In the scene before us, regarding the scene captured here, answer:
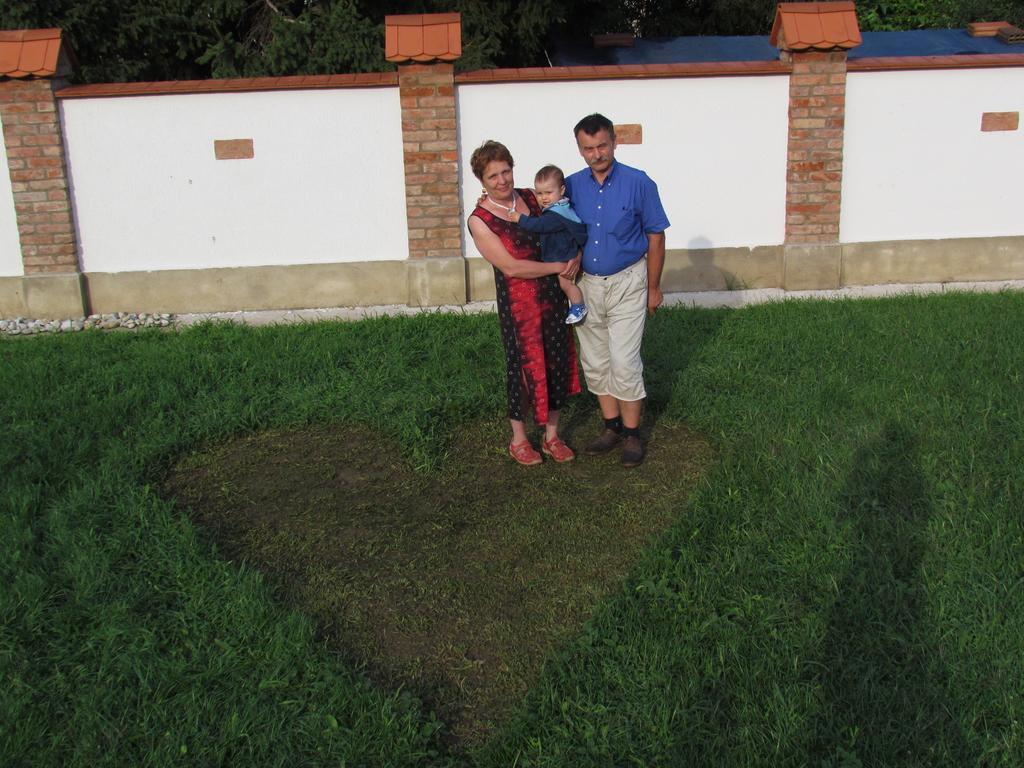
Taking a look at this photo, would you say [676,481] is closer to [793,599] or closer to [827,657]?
[793,599]

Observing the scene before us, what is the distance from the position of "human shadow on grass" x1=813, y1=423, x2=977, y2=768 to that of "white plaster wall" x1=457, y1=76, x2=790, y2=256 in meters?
5.63

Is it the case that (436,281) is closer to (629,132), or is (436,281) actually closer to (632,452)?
(629,132)

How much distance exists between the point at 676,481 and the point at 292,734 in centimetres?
248

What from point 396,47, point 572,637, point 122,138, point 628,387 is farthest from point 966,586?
point 122,138

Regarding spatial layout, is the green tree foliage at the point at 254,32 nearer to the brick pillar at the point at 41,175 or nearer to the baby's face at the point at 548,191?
the brick pillar at the point at 41,175

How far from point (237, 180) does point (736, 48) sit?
7832 mm

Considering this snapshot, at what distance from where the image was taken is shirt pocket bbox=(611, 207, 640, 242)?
4918 mm

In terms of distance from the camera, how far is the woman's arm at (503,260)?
15.8ft

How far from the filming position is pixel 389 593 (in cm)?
408

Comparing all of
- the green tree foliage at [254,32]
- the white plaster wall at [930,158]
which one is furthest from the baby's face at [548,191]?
the green tree foliage at [254,32]

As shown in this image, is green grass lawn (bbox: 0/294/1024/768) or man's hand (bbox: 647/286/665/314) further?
man's hand (bbox: 647/286/665/314)

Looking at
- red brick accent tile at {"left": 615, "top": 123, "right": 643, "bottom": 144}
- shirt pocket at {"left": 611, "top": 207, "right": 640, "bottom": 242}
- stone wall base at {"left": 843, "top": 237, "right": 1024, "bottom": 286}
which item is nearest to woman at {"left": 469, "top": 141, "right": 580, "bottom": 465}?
shirt pocket at {"left": 611, "top": 207, "right": 640, "bottom": 242}

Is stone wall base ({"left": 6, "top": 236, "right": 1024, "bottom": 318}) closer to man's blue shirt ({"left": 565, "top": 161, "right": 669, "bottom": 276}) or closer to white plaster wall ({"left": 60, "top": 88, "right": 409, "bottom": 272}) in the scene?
white plaster wall ({"left": 60, "top": 88, "right": 409, "bottom": 272})

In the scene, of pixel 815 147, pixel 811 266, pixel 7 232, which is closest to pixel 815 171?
pixel 815 147
